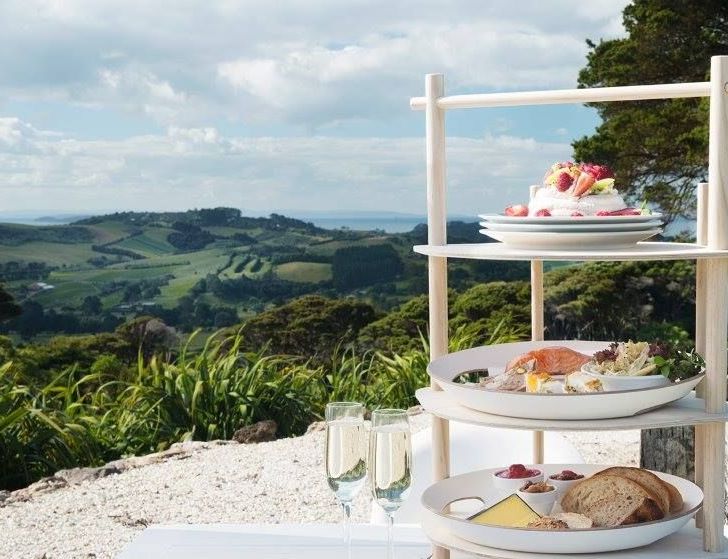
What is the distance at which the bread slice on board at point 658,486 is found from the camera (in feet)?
5.59

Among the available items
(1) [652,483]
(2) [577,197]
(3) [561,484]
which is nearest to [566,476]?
(3) [561,484]

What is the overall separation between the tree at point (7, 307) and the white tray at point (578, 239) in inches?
314

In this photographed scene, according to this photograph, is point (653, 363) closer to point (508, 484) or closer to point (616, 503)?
point (616, 503)

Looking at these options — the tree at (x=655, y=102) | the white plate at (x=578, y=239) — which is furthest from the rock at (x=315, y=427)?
the tree at (x=655, y=102)

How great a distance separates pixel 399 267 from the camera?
9406 millimetres

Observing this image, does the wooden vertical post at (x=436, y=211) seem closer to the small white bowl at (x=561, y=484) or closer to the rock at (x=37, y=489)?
A: the small white bowl at (x=561, y=484)

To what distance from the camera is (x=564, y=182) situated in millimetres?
1771

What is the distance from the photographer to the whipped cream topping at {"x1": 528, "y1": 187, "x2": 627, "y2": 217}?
1.72m

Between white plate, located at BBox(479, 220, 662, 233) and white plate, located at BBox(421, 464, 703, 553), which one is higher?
white plate, located at BBox(479, 220, 662, 233)

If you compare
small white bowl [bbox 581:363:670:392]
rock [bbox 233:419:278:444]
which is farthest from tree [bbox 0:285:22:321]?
small white bowl [bbox 581:363:670:392]

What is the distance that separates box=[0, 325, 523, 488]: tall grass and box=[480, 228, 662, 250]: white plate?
12.4 ft

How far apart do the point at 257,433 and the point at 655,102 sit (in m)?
5.20

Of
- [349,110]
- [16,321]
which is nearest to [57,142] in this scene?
[16,321]

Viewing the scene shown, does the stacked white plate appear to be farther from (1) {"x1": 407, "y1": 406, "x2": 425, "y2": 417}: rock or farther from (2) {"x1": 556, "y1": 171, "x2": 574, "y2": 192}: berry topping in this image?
(1) {"x1": 407, "y1": 406, "x2": 425, "y2": 417}: rock
